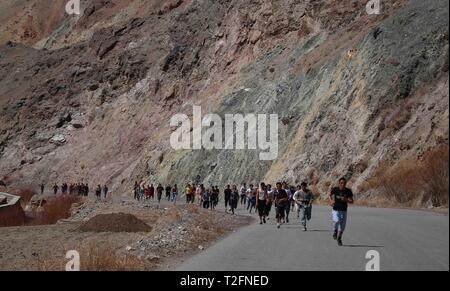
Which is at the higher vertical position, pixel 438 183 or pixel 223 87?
pixel 223 87

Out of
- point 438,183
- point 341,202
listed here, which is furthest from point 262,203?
point 438,183

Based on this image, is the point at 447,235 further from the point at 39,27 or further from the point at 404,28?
the point at 39,27

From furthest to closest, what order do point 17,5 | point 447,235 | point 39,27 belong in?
point 17,5 → point 39,27 → point 447,235

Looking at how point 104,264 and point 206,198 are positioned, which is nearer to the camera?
point 104,264

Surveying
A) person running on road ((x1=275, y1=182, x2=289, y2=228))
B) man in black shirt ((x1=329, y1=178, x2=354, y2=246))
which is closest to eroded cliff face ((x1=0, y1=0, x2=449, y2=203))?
man in black shirt ((x1=329, y1=178, x2=354, y2=246))

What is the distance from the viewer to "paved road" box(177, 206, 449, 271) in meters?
8.12

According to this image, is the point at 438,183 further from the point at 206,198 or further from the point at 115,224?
the point at 206,198

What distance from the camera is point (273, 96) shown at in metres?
45.9

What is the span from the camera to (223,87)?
178 ft

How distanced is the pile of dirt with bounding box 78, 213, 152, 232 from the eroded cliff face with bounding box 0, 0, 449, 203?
11.4 meters

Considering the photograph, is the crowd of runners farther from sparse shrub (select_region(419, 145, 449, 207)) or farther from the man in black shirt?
sparse shrub (select_region(419, 145, 449, 207))

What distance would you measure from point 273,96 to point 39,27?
72087 mm

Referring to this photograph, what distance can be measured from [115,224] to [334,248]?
13.1m

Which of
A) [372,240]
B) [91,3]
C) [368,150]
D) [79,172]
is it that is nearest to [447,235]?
[372,240]
